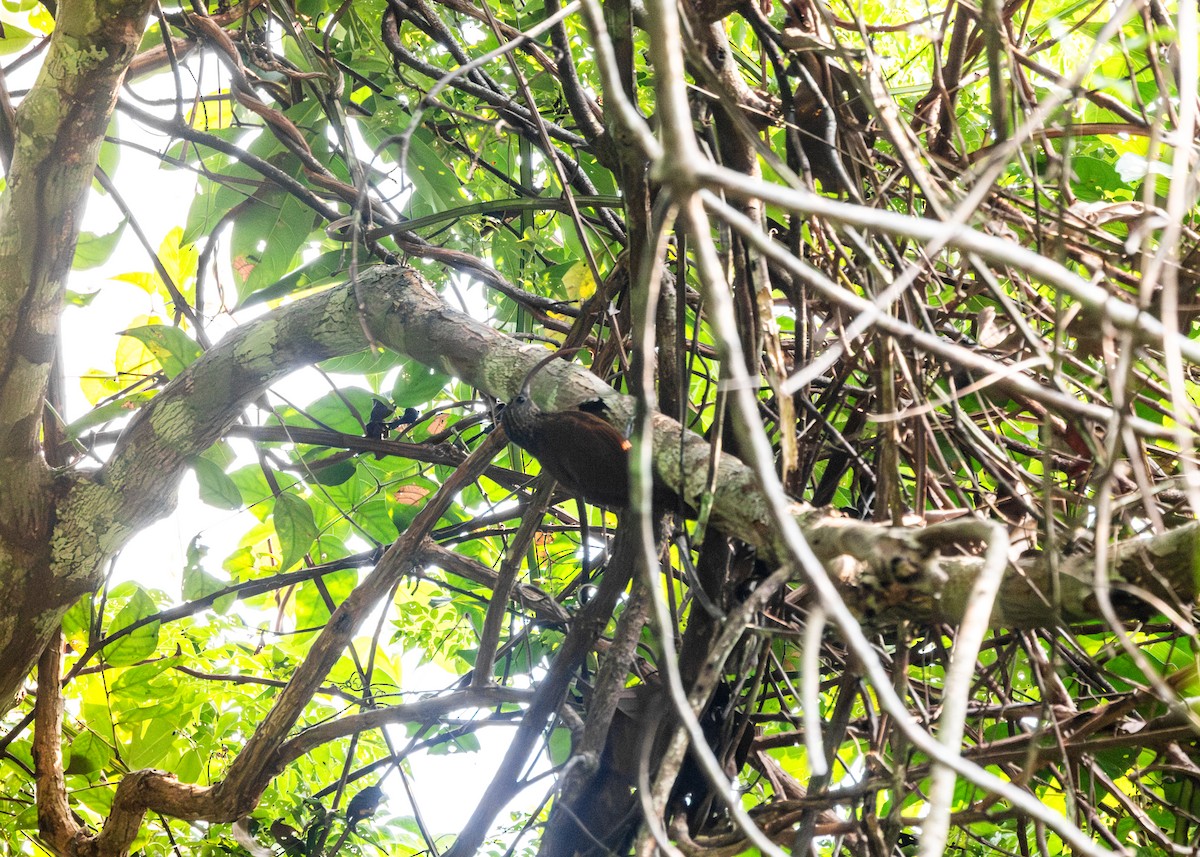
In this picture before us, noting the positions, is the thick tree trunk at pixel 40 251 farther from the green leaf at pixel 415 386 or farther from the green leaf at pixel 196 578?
the green leaf at pixel 415 386

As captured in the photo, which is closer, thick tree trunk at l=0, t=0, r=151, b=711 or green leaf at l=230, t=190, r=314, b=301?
thick tree trunk at l=0, t=0, r=151, b=711

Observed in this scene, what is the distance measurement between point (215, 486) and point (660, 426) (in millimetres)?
773

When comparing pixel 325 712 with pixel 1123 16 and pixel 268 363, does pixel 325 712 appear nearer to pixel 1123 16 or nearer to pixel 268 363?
pixel 268 363

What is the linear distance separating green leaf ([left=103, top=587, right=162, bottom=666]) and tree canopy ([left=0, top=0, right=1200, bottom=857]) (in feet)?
0.14

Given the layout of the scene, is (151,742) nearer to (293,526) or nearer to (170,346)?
(293,526)

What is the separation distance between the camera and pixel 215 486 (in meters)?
1.25

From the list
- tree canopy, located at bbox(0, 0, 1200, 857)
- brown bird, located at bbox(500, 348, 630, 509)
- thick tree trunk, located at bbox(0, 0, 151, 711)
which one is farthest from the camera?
thick tree trunk, located at bbox(0, 0, 151, 711)

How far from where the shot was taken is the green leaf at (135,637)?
1387 mm

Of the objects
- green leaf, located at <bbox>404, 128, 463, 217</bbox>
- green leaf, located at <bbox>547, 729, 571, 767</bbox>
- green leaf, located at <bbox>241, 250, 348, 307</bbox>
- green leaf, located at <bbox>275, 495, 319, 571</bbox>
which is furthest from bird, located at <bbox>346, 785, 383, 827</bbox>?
green leaf, located at <bbox>404, 128, 463, 217</bbox>

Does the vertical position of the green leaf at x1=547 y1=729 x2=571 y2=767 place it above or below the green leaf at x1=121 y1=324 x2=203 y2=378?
below

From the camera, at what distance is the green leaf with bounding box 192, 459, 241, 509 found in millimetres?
1234

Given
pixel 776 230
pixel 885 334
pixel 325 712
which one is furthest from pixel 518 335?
pixel 325 712

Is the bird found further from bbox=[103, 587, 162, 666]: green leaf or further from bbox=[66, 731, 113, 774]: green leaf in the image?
bbox=[66, 731, 113, 774]: green leaf

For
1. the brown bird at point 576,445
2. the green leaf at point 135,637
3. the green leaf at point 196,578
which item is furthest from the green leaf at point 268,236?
the brown bird at point 576,445
